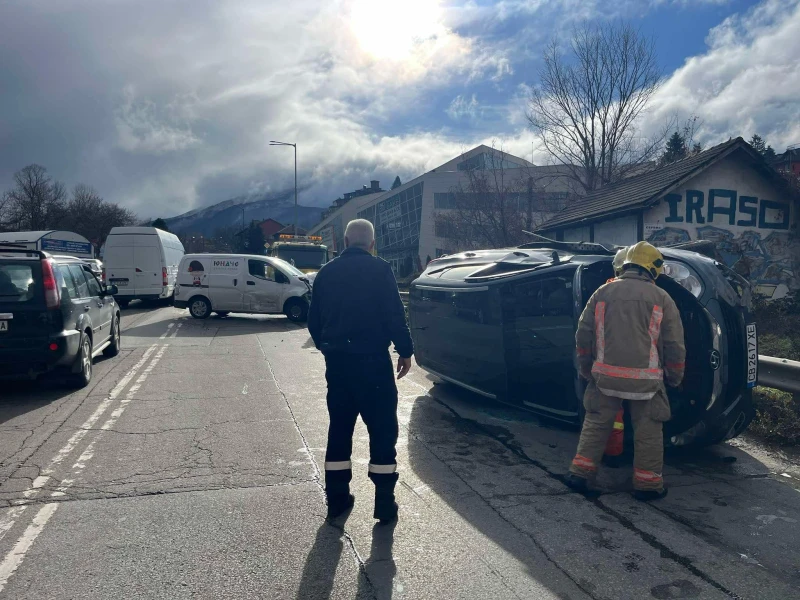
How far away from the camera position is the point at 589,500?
455 cm

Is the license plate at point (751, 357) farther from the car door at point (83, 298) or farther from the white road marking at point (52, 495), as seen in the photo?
the car door at point (83, 298)

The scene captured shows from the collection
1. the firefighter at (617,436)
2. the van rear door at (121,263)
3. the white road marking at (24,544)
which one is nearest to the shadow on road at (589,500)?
the firefighter at (617,436)

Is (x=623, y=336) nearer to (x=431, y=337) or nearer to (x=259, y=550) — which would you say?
(x=259, y=550)

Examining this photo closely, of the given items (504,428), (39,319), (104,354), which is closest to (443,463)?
(504,428)

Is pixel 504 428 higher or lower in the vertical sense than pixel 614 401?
lower

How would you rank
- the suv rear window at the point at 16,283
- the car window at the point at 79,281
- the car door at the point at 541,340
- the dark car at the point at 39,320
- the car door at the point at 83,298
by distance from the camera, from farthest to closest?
the car window at the point at 79,281 → the car door at the point at 83,298 → the suv rear window at the point at 16,283 → the dark car at the point at 39,320 → the car door at the point at 541,340

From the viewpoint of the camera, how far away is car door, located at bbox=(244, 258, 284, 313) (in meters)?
18.0

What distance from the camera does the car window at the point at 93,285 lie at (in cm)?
1007

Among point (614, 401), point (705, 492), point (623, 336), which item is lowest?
point (705, 492)

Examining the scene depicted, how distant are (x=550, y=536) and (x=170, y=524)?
91.5 inches

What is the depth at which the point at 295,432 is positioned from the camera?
6.34m

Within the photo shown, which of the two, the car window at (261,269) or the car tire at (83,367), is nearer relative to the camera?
the car tire at (83,367)

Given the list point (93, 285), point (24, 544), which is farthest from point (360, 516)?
point (93, 285)

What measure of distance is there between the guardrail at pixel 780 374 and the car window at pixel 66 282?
8.14m
